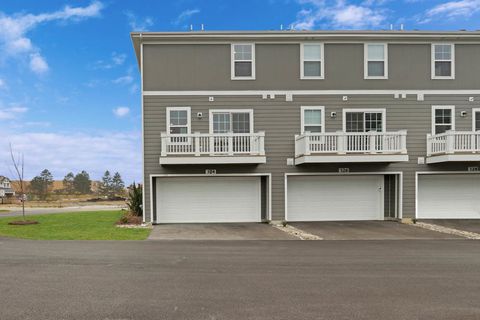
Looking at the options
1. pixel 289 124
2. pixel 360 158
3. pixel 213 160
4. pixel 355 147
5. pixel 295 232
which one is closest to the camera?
pixel 295 232

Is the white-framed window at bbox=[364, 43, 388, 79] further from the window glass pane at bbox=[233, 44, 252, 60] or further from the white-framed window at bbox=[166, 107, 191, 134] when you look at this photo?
the white-framed window at bbox=[166, 107, 191, 134]

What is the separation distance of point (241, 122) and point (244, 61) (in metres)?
2.85

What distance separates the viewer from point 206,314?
4754 mm


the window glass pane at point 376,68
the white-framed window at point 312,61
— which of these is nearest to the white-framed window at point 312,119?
the white-framed window at point 312,61

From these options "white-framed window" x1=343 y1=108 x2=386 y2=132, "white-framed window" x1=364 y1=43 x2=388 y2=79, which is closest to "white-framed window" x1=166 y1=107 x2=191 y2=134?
"white-framed window" x1=343 y1=108 x2=386 y2=132

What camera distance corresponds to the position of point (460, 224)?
14523 mm

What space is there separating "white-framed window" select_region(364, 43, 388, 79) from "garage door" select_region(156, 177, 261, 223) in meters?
7.32

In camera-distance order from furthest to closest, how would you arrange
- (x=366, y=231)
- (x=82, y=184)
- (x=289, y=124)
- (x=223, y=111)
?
(x=82, y=184) → (x=289, y=124) → (x=223, y=111) → (x=366, y=231)

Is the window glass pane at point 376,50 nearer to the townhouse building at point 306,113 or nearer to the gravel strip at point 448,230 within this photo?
the townhouse building at point 306,113

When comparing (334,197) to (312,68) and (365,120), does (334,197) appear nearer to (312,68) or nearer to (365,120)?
(365,120)

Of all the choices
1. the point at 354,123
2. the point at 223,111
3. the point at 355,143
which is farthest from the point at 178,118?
the point at 354,123

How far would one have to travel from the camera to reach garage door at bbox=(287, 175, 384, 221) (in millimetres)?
15781

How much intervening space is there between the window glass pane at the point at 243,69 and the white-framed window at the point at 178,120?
9.49 ft

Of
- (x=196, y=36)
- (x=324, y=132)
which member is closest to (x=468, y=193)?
(x=324, y=132)
